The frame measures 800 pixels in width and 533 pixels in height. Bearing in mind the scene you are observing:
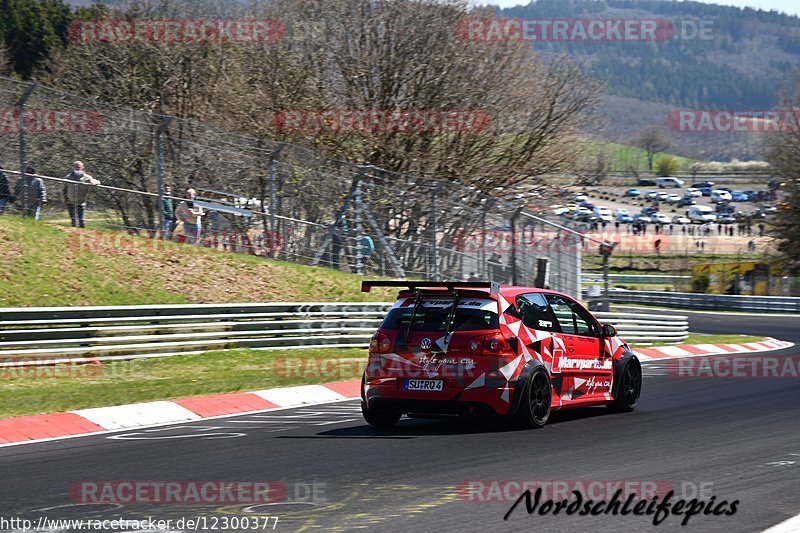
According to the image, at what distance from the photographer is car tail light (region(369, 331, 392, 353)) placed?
33.9 feet

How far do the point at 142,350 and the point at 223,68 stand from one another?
20986mm

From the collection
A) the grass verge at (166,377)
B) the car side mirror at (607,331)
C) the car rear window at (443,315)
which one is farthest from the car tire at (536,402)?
the grass verge at (166,377)

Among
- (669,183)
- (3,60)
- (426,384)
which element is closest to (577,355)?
(426,384)

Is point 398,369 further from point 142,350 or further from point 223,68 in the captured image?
point 223,68

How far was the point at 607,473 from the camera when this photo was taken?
7.87 metres

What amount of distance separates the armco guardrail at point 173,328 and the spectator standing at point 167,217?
12.0 ft

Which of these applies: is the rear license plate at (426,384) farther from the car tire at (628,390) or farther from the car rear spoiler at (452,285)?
the car tire at (628,390)

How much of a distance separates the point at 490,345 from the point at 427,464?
1925 mm

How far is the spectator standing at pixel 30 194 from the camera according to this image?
18828 mm

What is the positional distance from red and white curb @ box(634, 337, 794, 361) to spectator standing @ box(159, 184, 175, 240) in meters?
9.47

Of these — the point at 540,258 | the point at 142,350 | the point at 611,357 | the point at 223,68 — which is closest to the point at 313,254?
the point at 540,258

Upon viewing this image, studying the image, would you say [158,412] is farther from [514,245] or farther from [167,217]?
[514,245]

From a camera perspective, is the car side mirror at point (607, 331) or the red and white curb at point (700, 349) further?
the red and white curb at point (700, 349)

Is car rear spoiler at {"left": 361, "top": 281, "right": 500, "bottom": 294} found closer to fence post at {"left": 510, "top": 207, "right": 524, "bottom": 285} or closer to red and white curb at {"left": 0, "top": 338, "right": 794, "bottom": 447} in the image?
red and white curb at {"left": 0, "top": 338, "right": 794, "bottom": 447}
